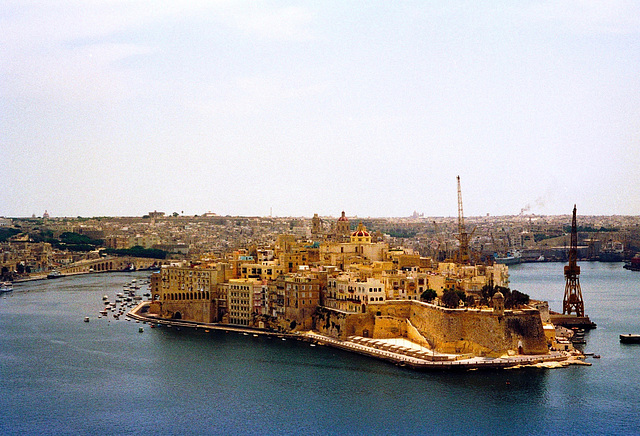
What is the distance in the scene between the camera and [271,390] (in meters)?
24.2

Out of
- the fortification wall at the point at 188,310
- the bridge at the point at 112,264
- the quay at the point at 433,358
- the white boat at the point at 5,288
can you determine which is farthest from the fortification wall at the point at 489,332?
the bridge at the point at 112,264

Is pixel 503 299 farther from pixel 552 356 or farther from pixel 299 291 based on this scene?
pixel 299 291

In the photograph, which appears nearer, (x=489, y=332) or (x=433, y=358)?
(x=433, y=358)

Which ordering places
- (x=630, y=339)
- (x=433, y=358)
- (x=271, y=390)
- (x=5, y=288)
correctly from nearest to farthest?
(x=271, y=390) < (x=433, y=358) < (x=630, y=339) < (x=5, y=288)

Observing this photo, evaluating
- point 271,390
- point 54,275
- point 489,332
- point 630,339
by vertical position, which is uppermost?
point 54,275

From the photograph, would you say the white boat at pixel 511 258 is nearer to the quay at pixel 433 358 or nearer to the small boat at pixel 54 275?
the small boat at pixel 54 275

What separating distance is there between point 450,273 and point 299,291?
18.8ft

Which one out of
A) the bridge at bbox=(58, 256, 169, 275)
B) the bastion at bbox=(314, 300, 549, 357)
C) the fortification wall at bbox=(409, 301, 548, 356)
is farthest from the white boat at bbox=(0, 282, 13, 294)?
the fortification wall at bbox=(409, 301, 548, 356)

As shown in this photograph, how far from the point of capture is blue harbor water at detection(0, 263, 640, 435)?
69.4 feet

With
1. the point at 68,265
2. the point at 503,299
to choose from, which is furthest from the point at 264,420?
the point at 68,265

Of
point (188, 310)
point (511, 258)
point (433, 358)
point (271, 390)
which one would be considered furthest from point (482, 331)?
point (511, 258)

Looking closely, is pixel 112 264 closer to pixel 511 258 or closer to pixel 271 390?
pixel 511 258

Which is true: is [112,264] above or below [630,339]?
above

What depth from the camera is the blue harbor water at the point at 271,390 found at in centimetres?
2116
